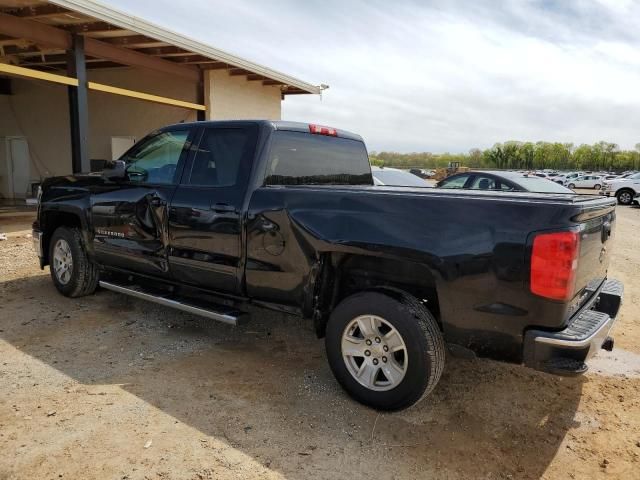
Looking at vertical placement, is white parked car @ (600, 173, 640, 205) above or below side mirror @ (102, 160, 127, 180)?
below

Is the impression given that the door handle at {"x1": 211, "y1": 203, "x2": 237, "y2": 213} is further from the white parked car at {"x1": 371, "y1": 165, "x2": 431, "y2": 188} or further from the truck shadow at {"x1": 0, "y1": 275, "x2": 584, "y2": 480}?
the white parked car at {"x1": 371, "y1": 165, "x2": 431, "y2": 188}

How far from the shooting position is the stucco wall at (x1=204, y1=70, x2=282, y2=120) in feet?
45.1

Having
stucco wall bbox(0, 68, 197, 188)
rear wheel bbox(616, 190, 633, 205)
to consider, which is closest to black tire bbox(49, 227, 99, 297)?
stucco wall bbox(0, 68, 197, 188)

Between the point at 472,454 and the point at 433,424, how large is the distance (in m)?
0.37

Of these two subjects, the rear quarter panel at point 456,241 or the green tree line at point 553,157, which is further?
the green tree line at point 553,157

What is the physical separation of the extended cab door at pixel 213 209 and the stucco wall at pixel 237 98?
28.7 ft

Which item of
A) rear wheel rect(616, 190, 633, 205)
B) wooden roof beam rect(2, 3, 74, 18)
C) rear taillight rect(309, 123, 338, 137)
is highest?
wooden roof beam rect(2, 3, 74, 18)

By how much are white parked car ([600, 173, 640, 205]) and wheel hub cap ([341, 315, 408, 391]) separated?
26452 mm

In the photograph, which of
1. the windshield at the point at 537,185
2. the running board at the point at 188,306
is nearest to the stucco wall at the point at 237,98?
the windshield at the point at 537,185

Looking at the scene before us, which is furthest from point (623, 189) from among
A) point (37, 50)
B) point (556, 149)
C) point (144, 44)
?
point (556, 149)

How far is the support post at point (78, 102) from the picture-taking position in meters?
10.3

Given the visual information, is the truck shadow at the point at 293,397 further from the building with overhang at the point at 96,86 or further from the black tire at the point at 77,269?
the building with overhang at the point at 96,86

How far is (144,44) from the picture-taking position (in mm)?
11188

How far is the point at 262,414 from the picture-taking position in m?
3.39
